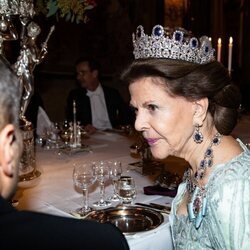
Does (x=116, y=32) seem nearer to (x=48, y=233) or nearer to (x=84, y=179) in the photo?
(x=84, y=179)

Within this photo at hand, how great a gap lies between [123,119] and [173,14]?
10.3 ft

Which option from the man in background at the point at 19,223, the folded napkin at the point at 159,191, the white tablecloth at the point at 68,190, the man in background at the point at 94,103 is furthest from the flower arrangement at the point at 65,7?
the man in background at the point at 94,103

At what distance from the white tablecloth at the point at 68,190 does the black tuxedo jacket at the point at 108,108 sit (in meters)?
2.26

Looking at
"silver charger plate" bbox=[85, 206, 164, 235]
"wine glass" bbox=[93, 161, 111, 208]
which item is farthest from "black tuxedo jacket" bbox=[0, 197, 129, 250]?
"wine glass" bbox=[93, 161, 111, 208]

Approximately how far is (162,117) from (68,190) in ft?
3.32

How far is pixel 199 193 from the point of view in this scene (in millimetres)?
1629

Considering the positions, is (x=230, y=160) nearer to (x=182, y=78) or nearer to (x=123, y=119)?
(x=182, y=78)

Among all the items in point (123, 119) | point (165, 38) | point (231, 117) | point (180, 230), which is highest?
point (165, 38)

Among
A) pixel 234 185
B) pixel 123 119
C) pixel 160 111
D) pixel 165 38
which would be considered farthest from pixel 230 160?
pixel 123 119

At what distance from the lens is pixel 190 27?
8.52 m

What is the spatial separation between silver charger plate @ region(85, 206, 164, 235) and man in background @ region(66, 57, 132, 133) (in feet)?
12.6

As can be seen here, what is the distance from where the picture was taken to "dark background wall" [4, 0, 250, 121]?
23.2 ft

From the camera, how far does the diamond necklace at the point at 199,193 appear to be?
1561 mm

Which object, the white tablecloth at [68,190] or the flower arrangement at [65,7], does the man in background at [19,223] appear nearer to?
the white tablecloth at [68,190]
